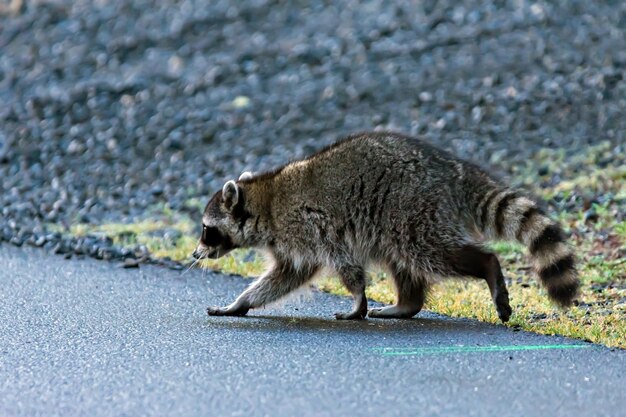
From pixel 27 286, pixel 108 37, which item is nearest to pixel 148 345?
pixel 27 286

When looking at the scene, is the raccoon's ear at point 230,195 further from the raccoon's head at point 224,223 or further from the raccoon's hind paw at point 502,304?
the raccoon's hind paw at point 502,304

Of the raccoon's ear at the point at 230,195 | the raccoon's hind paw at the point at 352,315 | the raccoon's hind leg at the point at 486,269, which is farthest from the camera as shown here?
the raccoon's ear at the point at 230,195

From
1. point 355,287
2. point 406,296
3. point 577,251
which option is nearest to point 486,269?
point 406,296

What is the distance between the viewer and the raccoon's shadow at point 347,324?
623 cm

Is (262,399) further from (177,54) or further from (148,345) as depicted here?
(177,54)

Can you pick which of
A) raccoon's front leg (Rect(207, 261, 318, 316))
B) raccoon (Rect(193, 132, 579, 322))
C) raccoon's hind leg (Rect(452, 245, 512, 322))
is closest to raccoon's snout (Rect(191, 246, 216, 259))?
raccoon (Rect(193, 132, 579, 322))

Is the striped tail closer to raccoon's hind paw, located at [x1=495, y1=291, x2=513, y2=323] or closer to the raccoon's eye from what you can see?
raccoon's hind paw, located at [x1=495, y1=291, x2=513, y2=323]

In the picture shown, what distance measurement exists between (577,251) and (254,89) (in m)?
5.76

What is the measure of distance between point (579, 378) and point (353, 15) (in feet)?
33.7

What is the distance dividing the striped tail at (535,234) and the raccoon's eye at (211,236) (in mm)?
1682

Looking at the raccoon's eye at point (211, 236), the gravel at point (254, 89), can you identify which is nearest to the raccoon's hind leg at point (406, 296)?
the raccoon's eye at point (211, 236)

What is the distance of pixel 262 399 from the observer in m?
4.81

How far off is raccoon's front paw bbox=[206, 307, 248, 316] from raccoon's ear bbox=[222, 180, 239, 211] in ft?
2.28

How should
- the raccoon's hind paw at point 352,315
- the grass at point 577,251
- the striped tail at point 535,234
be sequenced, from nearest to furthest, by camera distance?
the striped tail at point 535,234, the grass at point 577,251, the raccoon's hind paw at point 352,315
